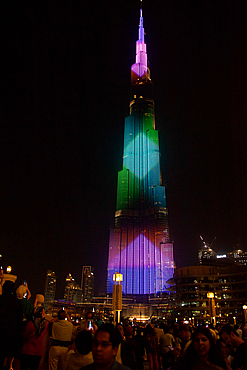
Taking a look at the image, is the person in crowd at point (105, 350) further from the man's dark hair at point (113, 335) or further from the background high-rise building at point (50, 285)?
the background high-rise building at point (50, 285)

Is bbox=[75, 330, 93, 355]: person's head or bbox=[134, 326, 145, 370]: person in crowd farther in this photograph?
bbox=[134, 326, 145, 370]: person in crowd

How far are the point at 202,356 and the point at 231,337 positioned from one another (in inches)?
→ 85.8

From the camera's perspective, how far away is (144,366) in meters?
8.90

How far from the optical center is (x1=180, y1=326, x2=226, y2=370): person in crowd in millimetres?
4012

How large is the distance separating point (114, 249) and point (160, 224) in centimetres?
2548

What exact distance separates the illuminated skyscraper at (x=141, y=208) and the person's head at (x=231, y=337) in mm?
123945

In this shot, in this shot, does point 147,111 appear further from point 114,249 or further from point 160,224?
point 114,249

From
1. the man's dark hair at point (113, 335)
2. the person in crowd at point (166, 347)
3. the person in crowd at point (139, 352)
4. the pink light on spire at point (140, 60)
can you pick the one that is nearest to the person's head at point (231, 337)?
the man's dark hair at point (113, 335)

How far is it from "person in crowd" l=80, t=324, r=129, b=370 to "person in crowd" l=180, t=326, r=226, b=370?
1419 mm

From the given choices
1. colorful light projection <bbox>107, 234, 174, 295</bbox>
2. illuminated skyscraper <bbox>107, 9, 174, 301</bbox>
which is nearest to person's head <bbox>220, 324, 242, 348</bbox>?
colorful light projection <bbox>107, 234, 174, 295</bbox>

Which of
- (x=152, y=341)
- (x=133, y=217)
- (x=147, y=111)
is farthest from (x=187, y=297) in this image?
(x=147, y=111)

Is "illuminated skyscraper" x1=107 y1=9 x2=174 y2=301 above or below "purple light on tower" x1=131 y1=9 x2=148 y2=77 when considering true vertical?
below

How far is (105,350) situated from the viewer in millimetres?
3236

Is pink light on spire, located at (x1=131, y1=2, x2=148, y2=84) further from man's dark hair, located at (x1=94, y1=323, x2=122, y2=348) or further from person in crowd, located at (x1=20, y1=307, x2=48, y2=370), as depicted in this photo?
man's dark hair, located at (x1=94, y1=323, x2=122, y2=348)
